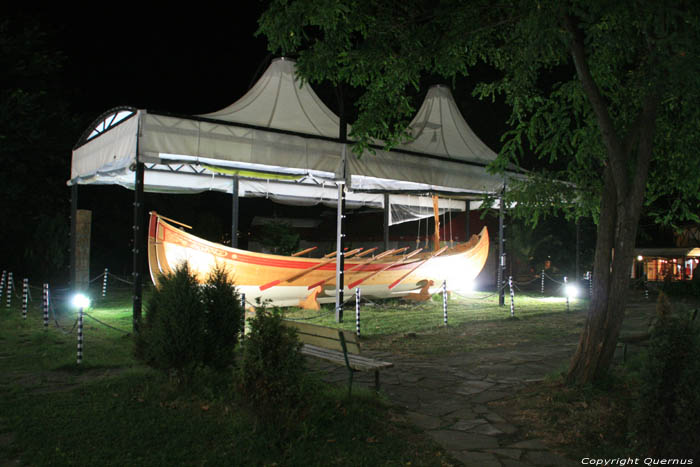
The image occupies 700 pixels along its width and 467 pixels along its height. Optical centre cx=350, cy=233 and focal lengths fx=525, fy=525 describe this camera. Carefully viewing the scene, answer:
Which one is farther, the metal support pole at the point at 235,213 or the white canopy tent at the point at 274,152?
the metal support pole at the point at 235,213

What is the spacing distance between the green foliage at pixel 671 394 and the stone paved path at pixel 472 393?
0.61 meters

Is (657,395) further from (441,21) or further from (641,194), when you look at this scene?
(441,21)

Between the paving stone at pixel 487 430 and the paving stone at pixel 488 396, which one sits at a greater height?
the paving stone at pixel 488 396

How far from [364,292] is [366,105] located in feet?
25.9

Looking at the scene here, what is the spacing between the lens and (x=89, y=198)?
2386cm

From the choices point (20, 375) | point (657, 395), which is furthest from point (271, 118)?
point (657, 395)

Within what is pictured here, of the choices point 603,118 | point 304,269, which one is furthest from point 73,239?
point 603,118

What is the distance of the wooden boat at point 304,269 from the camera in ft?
38.1

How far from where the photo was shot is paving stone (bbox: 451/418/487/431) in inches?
193

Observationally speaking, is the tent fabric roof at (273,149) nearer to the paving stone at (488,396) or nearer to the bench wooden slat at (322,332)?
the bench wooden slat at (322,332)

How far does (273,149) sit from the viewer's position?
1020 cm

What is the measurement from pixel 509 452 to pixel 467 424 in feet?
2.37

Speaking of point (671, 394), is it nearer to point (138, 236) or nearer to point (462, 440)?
point (462, 440)

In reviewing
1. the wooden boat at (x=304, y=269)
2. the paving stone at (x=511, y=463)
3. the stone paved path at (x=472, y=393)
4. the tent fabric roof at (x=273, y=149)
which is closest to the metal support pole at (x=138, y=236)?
the tent fabric roof at (x=273, y=149)
